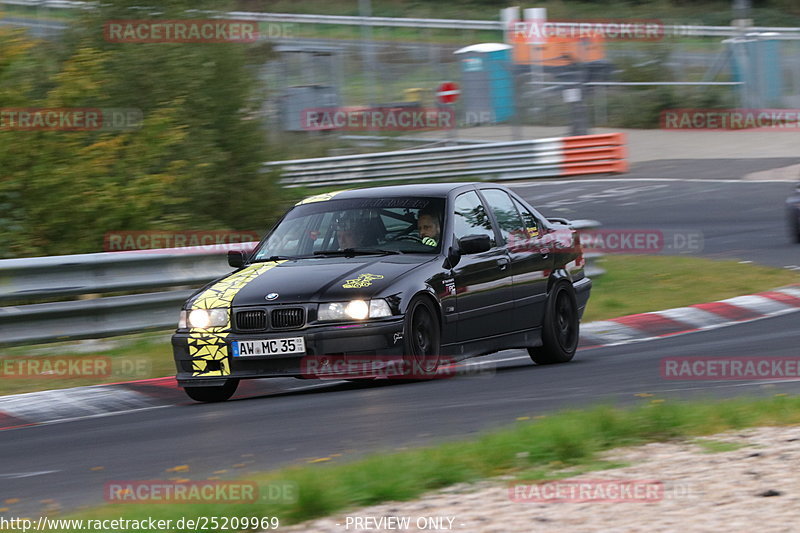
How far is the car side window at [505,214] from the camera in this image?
10883mm

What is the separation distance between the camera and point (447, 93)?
34594 millimetres

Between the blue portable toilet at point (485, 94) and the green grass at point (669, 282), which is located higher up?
the blue portable toilet at point (485, 94)

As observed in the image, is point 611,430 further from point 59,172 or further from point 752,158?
point 752,158

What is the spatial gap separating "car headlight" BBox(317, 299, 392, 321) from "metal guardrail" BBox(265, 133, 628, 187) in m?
21.6

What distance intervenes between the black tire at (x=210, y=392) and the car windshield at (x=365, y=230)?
102cm

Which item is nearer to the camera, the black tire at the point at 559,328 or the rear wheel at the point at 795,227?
the black tire at the point at 559,328

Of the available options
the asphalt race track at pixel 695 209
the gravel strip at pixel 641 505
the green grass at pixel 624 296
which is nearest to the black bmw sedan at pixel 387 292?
the green grass at pixel 624 296

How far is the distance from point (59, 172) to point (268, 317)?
18.3 ft

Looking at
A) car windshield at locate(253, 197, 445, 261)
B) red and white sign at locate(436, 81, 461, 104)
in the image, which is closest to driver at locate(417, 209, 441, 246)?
car windshield at locate(253, 197, 445, 261)

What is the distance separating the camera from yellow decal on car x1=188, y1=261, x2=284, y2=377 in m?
9.30

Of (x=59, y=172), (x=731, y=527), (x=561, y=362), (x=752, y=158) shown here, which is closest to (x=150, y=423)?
(x=561, y=362)

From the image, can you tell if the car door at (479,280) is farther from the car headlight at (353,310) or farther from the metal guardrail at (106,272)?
the metal guardrail at (106,272)

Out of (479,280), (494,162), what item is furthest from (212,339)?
(494,162)

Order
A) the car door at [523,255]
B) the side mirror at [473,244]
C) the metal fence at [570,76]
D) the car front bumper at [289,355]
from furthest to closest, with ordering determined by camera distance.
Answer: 1. the metal fence at [570,76]
2. the car door at [523,255]
3. the side mirror at [473,244]
4. the car front bumper at [289,355]
